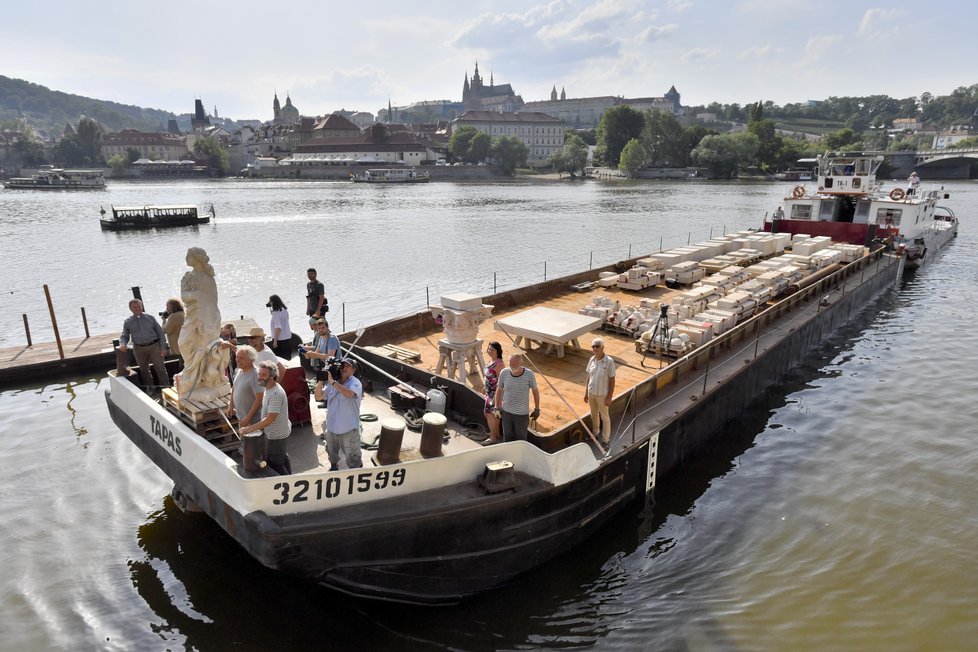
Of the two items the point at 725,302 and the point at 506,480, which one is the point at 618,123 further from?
the point at 506,480

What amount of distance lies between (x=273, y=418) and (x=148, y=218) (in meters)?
53.7

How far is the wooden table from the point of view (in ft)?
35.1

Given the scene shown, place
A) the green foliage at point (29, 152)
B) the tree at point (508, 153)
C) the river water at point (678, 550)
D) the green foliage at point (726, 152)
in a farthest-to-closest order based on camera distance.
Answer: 1. the green foliage at point (29, 152)
2. the tree at point (508, 153)
3. the green foliage at point (726, 152)
4. the river water at point (678, 550)

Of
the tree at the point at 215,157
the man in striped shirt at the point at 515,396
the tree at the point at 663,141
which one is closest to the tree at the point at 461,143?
the tree at the point at 663,141

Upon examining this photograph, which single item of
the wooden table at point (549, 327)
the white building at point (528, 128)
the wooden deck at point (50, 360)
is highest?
the white building at point (528, 128)

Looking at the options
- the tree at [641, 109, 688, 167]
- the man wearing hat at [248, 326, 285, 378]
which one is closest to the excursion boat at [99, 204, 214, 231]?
the man wearing hat at [248, 326, 285, 378]

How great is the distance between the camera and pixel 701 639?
704cm

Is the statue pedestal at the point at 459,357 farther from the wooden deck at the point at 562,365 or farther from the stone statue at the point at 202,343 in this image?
the stone statue at the point at 202,343

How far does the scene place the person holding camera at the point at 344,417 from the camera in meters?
6.57

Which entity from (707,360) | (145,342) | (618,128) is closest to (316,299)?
(145,342)

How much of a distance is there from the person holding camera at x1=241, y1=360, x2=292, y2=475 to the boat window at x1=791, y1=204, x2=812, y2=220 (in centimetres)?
2930

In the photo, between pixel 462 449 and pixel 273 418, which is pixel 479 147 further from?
pixel 273 418

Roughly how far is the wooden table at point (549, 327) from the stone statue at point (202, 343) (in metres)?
4.95

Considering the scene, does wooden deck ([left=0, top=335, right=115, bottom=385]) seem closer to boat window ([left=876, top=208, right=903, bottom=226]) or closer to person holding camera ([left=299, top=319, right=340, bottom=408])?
person holding camera ([left=299, top=319, right=340, bottom=408])
